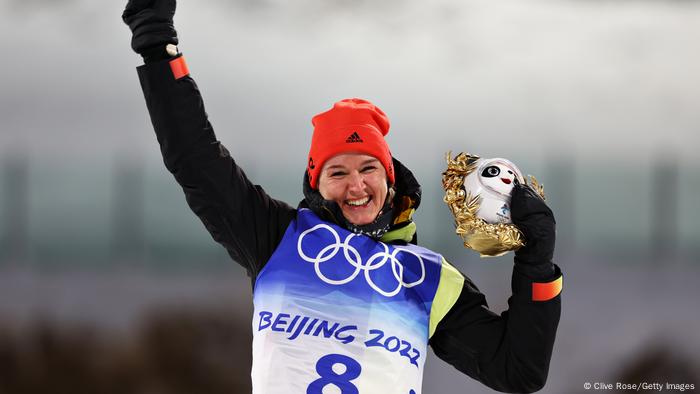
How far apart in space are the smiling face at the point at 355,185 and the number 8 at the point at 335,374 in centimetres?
29

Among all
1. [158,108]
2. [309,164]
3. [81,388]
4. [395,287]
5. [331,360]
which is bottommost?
[81,388]

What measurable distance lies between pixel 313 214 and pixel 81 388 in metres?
3.61

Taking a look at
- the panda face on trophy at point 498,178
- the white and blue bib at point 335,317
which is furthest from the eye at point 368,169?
the panda face on trophy at point 498,178

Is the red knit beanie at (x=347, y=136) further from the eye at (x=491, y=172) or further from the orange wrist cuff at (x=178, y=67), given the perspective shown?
the orange wrist cuff at (x=178, y=67)

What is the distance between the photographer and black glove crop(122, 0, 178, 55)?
152cm

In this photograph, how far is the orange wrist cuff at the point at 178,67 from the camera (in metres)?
1.53

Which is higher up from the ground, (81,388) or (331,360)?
(331,360)

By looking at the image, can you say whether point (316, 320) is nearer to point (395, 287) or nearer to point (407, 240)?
point (395, 287)

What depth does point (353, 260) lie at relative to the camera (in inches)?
65.7

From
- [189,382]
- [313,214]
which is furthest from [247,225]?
[189,382]

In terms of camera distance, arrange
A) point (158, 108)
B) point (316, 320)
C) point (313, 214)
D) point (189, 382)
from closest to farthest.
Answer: point (158, 108), point (316, 320), point (313, 214), point (189, 382)

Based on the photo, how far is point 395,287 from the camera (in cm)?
168

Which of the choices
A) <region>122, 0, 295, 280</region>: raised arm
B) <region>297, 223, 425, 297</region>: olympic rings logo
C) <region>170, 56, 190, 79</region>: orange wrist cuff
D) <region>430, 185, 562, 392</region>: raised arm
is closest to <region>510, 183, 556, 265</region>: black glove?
<region>430, 185, 562, 392</region>: raised arm

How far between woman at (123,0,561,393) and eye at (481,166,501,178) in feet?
0.21
